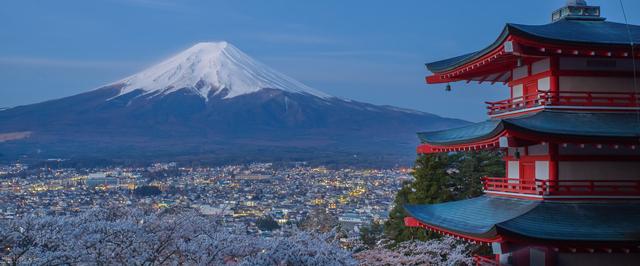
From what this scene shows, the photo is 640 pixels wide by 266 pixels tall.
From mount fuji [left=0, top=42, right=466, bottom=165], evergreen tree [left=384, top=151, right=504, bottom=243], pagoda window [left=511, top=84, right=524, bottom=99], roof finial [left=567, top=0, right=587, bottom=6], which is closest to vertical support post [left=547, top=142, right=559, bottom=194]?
pagoda window [left=511, top=84, right=524, bottom=99]

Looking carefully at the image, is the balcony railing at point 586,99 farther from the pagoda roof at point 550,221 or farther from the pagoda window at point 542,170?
the pagoda roof at point 550,221

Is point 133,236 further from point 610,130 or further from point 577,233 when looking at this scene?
point 610,130

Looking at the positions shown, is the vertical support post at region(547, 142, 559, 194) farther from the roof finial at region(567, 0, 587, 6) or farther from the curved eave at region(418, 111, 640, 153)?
the roof finial at region(567, 0, 587, 6)

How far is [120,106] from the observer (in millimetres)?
81375

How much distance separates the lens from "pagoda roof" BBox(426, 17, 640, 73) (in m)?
11.2

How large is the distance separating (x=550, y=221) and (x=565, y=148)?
1354 millimetres

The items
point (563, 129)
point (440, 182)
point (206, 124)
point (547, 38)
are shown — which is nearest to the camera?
point (563, 129)

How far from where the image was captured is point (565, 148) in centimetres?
1170

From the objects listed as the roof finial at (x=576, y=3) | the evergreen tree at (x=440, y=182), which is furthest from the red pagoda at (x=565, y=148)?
the evergreen tree at (x=440, y=182)

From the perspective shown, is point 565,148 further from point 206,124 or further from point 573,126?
point 206,124

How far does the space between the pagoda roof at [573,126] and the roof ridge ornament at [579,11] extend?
2.36m

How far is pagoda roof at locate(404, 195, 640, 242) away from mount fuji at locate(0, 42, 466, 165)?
46169mm

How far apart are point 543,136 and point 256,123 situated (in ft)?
226

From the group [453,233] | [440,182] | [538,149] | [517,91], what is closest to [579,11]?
[517,91]
